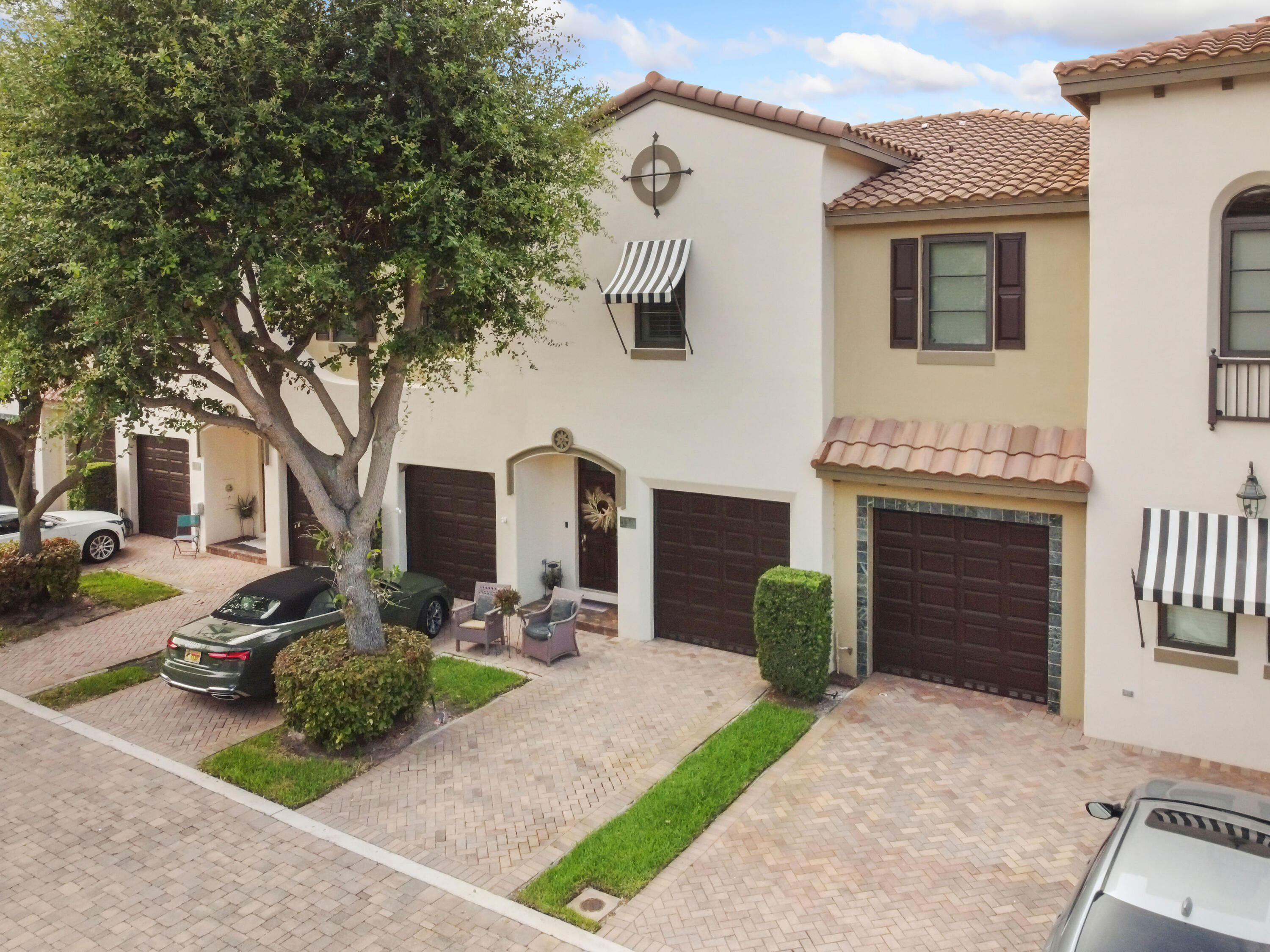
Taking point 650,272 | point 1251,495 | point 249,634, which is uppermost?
point 650,272

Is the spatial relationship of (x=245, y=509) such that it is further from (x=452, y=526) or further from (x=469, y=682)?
(x=469, y=682)

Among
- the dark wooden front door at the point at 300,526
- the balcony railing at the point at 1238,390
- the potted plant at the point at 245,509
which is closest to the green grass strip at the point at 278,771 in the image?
the dark wooden front door at the point at 300,526

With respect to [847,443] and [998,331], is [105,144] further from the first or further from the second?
[998,331]

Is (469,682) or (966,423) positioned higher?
(966,423)

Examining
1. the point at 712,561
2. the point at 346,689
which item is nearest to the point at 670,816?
the point at 346,689

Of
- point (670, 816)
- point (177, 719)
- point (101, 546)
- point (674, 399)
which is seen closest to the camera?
point (670, 816)

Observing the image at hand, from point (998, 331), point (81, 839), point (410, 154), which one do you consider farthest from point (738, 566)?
point (81, 839)

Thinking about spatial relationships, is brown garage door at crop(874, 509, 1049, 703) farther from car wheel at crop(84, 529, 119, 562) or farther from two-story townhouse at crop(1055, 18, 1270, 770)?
car wheel at crop(84, 529, 119, 562)
